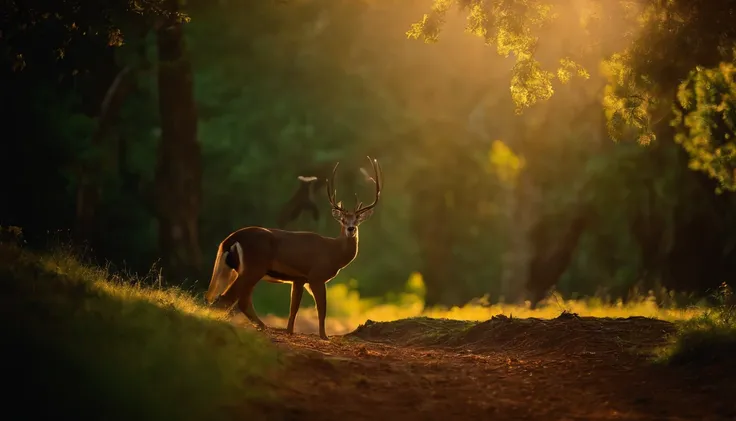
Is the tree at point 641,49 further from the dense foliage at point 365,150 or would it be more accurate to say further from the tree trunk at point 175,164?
the tree trunk at point 175,164

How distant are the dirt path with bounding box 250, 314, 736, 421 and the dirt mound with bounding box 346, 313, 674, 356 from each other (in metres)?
0.03

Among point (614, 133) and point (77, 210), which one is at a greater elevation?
point (614, 133)

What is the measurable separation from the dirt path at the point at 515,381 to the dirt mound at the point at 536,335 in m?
0.03

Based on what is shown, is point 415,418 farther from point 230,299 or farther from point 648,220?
point 648,220

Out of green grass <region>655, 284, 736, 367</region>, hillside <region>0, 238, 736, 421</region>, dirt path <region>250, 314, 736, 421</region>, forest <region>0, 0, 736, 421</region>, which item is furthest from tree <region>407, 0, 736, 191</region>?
green grass <region>655, 284, 736, 367</region>

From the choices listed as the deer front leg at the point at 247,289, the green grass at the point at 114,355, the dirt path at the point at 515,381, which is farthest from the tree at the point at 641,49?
the green grass at the point at 114,355

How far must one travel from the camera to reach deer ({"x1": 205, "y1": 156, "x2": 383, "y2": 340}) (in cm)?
1364

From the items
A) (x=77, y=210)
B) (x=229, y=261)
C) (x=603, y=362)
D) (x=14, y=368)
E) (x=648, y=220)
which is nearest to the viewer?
(x=14, y=368)

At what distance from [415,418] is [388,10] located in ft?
81.3

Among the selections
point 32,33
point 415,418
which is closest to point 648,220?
point 32,33

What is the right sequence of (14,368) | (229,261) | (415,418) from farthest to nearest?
(229,261)
(415,418)
(14,368)

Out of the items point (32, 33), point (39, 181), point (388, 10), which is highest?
point (388, 10)

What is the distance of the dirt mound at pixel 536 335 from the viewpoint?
1263 centimetres

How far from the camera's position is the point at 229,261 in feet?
44.5
